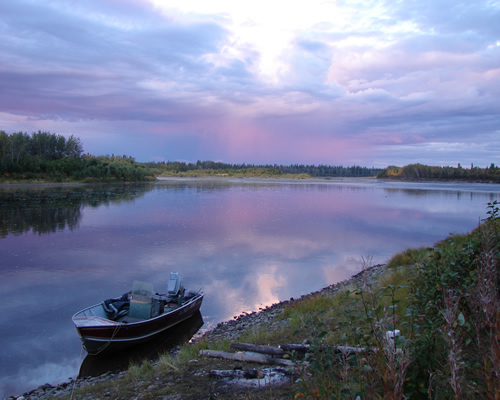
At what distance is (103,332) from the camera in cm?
937

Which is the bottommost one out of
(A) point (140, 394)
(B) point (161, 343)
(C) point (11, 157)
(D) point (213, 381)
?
(B) point (161, 343)

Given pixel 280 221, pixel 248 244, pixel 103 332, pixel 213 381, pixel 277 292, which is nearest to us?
pixel 213 381

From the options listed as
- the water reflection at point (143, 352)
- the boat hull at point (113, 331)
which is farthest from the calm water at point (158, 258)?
the boat hull at point (113, 331)

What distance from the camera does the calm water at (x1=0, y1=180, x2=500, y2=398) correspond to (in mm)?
10844

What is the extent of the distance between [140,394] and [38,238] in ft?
76.7

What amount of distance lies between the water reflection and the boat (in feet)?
0.83

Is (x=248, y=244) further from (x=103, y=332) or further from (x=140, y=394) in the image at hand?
(x=140, y=394)

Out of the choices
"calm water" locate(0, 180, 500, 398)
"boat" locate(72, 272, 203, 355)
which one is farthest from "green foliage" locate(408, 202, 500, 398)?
"calm water" locate(0, 180, 500, 398)

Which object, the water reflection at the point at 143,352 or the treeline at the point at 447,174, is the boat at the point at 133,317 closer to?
the water reflection at the point at 143,352

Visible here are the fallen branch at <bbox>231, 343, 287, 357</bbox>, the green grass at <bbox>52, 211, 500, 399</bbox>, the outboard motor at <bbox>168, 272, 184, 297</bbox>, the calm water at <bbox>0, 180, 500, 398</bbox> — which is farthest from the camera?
the outboard motor at <bbox>168, 272, 184, 297</bbox>

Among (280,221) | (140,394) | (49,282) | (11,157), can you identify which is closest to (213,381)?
(140,394)

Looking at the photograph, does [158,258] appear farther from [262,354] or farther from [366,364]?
[366,364]

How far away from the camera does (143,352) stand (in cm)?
1024

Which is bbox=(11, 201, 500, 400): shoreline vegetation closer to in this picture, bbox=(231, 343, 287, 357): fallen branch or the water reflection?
bbox=(231, 343, 287, 357): fallen branch
